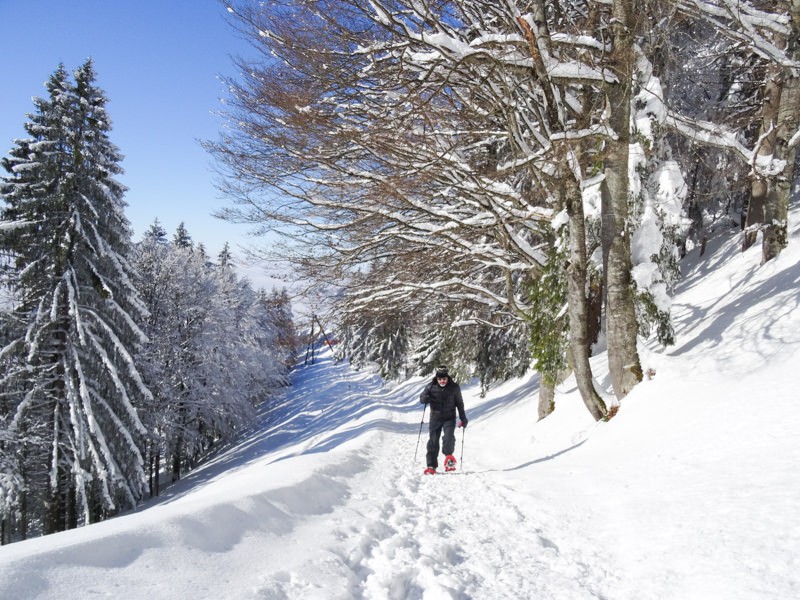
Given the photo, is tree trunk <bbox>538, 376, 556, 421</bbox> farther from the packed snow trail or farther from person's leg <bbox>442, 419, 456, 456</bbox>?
the packed snow trail

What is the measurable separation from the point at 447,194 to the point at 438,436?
178 inches

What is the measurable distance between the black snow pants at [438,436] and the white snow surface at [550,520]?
505 millimetres

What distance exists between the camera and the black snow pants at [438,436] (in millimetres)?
7506

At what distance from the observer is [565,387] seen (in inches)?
485

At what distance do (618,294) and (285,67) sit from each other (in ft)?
19.5

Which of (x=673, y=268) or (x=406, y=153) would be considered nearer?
(x=406, y=153)

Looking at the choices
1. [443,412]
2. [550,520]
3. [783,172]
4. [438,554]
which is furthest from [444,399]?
[783,172]

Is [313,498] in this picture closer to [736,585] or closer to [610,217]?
[736,585]

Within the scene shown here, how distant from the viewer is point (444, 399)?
25.1 ft

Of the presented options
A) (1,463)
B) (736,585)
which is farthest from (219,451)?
(736,585)

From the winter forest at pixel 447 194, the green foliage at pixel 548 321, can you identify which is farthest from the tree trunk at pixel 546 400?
the green foliage at pixel 548 321

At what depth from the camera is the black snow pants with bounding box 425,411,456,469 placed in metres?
7.51

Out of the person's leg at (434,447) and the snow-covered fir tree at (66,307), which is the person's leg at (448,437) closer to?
the person's leg at (434,447)

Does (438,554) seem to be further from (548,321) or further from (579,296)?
(548,321)
